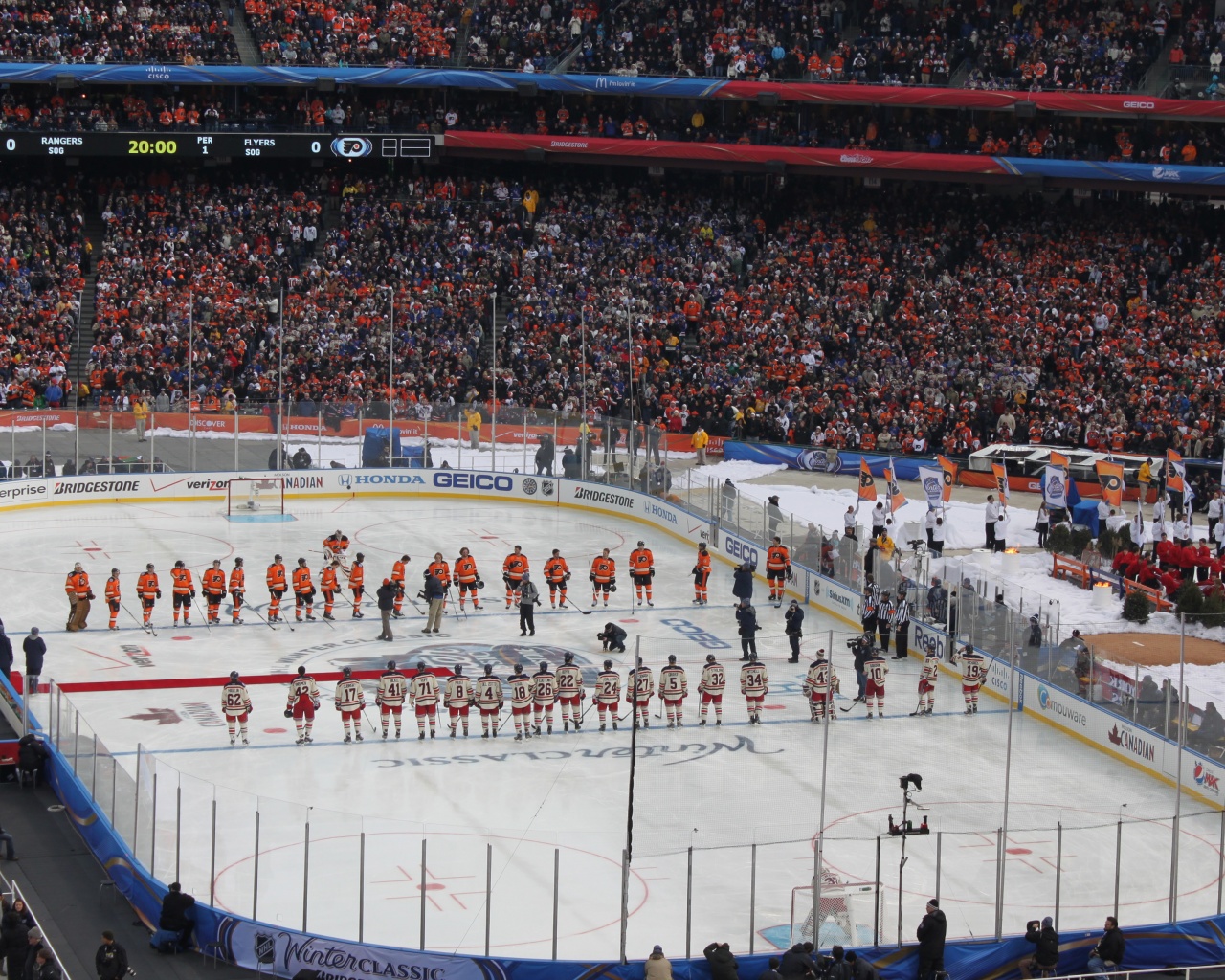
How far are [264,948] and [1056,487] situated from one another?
22309mm

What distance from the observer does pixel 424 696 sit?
24359mm

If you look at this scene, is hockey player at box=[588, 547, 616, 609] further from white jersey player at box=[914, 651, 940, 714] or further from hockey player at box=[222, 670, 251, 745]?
hockey player at box=[222, 670, 251, 745]

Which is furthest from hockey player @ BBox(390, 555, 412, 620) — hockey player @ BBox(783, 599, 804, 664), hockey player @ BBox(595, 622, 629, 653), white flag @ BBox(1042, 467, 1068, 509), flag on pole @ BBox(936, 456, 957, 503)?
white flag @ BBox(1042, 467, 1068, 509)

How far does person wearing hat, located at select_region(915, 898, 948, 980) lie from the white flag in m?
19.5

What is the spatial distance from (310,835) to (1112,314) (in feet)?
106

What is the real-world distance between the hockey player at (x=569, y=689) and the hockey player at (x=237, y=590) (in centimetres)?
733

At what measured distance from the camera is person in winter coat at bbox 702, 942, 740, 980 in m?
16.6

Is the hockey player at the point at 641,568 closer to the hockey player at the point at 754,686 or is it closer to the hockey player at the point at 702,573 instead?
the hockey player at the point at 702,573

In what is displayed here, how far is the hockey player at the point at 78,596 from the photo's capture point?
29.4 metres

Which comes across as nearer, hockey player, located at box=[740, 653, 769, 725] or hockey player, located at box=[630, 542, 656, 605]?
hockey player, located at box=[740, 653, 769, 725]

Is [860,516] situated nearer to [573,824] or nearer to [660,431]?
[660,431]

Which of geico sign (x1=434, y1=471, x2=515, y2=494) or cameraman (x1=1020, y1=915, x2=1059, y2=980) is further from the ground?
geico sign (x1=434, y1=471, x2=515, y2=494)

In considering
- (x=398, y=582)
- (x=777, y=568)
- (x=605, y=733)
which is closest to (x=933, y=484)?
(x=777, y=568)

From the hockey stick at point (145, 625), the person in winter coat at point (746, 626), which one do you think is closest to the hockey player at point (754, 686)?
the person in winter coat at point (746, 626)
